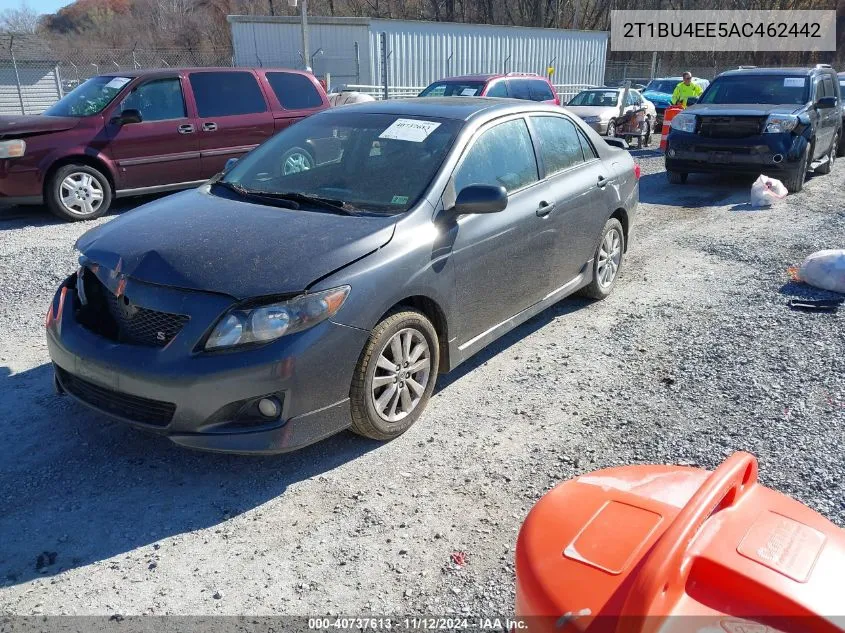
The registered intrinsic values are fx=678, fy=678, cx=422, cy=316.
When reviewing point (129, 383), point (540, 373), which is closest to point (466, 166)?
point (540, 373)

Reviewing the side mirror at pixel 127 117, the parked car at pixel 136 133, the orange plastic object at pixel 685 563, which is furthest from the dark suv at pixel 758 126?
the orange plastic object at pixel 685 563

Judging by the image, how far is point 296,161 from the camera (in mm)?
4457

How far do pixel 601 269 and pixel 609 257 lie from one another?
0.53ft

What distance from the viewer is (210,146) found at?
930 centimetres

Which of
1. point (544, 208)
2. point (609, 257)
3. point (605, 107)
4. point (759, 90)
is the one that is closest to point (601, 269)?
point (609, 257)

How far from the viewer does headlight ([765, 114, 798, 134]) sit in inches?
399

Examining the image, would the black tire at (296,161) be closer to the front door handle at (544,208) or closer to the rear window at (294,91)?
the front door handle at (544,208)

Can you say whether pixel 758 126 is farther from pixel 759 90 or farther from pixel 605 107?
pixel 605 107

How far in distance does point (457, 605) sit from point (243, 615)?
80 cm

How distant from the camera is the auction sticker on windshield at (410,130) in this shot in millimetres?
4223

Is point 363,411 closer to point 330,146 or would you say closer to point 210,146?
point 330,146

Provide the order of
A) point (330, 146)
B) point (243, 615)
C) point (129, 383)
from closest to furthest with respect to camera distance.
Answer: point (243, 615)
point (129, 383)
point (330, 146)

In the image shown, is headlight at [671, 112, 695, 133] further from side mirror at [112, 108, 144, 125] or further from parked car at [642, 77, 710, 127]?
parked car at [642, 77, 710, 127]

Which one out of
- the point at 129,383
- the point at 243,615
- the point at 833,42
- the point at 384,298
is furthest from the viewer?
the point at 833,42
